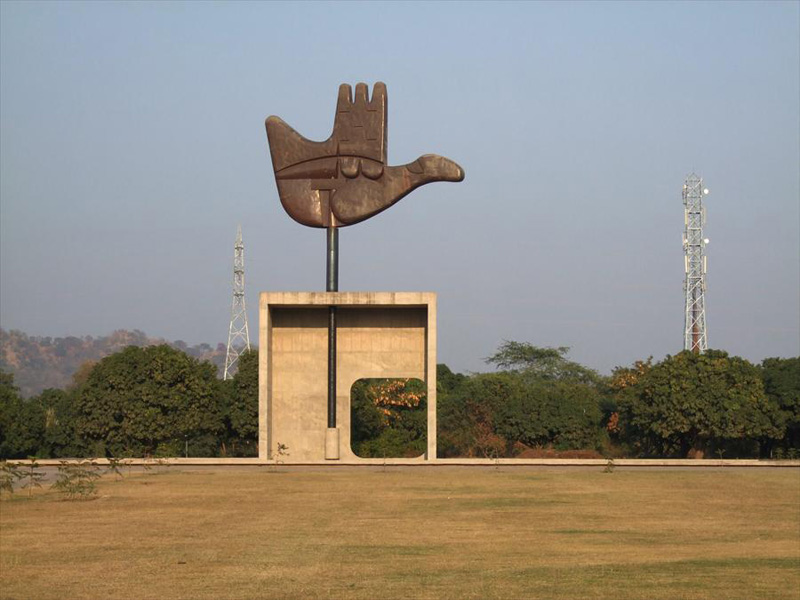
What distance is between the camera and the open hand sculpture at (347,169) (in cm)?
2889

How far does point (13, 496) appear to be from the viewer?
20.7 m

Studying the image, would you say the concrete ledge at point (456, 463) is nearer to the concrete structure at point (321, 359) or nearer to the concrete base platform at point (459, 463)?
the concrete base platform at point (459, 463)

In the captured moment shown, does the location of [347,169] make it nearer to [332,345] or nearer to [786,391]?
[332,345]

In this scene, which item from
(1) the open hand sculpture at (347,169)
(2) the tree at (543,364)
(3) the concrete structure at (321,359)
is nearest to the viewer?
(1) the open hand sculpture at (347,169)

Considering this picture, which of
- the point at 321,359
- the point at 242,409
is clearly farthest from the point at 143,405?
the point at 321,359

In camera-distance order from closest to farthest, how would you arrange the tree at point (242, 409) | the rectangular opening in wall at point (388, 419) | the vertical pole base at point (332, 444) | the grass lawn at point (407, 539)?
the grass lawn at point (407, 539)
the vertical pole base at point (332, 444)
the tree at point (242, 409)
the rectangular opening in wall at point (388, 419)

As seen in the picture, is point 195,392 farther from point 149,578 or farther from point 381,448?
point 149,578

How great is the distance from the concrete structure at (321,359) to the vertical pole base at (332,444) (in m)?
0.54

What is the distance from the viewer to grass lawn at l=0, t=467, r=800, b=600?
36.9 feet

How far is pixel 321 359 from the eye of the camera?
31.2 metres

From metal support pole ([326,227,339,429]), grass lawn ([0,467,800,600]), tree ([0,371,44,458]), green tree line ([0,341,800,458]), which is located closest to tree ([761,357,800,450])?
green tree line ([0,341,800,458])

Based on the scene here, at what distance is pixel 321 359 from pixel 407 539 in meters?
16.6

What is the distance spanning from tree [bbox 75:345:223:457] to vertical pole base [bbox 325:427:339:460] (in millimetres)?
8820

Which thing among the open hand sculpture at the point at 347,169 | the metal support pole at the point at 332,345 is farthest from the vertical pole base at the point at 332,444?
the open hand sculpture at the point at 347,169
